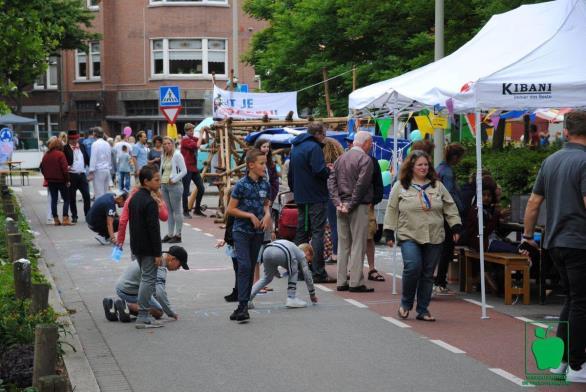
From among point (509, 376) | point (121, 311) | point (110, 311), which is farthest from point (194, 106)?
point (509, 376)

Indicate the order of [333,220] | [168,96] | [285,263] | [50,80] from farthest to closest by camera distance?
[50,80] → [168,96] → [333,220] → [285,263]

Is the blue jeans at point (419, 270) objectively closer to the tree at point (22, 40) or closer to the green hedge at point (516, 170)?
the green hedge at point (516, 170)

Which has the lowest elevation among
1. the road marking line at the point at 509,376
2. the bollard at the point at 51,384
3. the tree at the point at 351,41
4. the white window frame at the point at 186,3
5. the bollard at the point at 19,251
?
the road marking line at the point at 509,376

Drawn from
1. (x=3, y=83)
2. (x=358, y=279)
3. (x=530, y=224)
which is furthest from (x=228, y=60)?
(x=530, y=224)

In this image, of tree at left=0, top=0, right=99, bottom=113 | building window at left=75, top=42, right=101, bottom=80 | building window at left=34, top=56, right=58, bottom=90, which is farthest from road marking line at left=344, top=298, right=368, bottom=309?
building window at left=34, top=56, right=58, bottom=90

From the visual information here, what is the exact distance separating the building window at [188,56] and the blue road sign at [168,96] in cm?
2864

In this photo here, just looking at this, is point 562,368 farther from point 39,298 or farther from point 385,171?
point 385,171

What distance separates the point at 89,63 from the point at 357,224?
47.6 metres

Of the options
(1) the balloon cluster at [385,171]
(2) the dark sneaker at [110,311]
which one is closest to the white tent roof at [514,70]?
(1) the balloon cluster at [385,171]

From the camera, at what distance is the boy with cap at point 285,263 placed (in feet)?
36.6

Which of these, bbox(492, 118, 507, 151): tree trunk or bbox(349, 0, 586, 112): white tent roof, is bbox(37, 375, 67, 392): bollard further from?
bbox(492, 118, 507, 151): tree trunk

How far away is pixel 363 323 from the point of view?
10570 millimetres

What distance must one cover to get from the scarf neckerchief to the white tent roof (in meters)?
1.03

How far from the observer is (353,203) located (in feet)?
40.9
